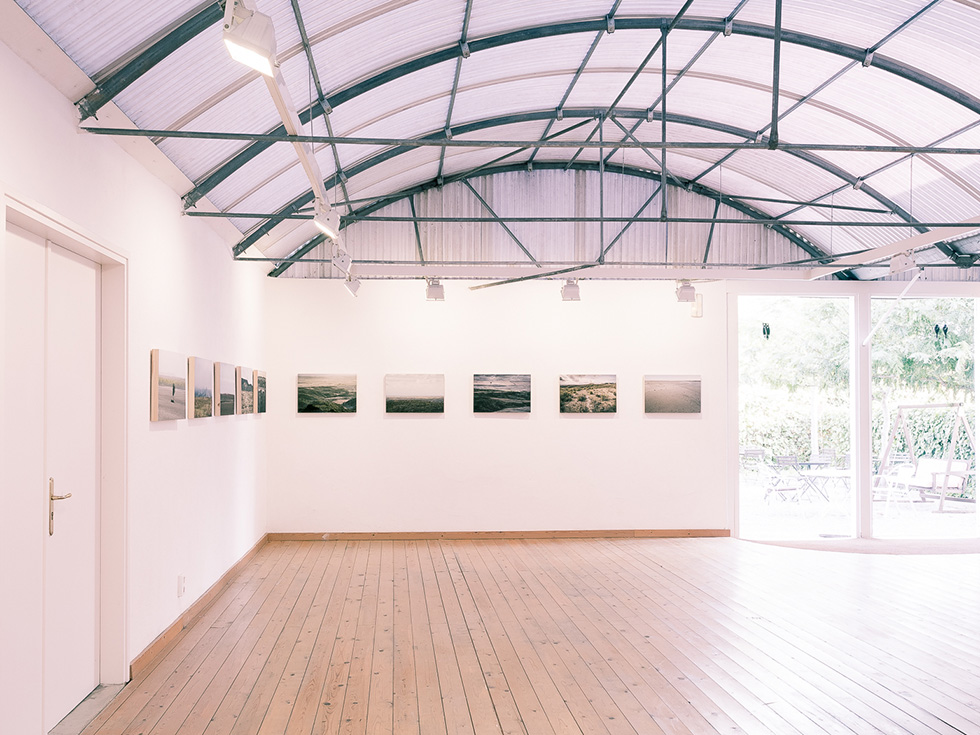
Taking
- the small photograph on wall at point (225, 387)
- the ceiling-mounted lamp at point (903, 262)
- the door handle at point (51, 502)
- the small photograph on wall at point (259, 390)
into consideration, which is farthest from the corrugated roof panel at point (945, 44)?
the small photograph on wall at point (259, 390)

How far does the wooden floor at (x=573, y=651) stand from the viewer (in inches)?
191

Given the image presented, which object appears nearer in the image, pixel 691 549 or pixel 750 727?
pixel 750 727

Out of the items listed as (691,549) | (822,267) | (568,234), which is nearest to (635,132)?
(568,234)

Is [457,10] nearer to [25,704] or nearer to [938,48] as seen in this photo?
[938,48]

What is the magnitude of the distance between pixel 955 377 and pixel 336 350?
9.71 m

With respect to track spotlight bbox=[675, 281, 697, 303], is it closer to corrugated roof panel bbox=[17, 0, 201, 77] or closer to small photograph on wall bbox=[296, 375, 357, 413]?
small photograph on wall bbox=[296, 375, 357, 413]

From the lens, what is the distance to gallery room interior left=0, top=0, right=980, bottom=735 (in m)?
4.75

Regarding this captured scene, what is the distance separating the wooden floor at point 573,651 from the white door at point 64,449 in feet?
1.47

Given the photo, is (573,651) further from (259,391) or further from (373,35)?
(259,391)

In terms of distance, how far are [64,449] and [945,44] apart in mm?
7709

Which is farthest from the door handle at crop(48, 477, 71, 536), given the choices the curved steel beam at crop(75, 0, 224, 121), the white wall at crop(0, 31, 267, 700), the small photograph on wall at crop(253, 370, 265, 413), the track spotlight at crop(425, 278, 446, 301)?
the track spotlight at crop(425, 278, 446, 301)

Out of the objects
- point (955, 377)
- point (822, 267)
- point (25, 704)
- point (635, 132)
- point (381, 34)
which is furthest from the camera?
point (955, 377)

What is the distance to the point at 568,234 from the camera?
38.7ft

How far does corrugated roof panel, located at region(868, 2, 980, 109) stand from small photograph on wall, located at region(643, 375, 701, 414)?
530 cm
